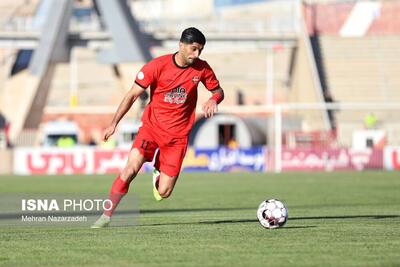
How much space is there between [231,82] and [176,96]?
5964 centimetres

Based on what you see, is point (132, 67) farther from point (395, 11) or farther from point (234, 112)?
point (395, 11)

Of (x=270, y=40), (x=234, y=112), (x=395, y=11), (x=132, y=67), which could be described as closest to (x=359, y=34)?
(x=395, y=11)

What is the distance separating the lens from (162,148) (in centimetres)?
1283

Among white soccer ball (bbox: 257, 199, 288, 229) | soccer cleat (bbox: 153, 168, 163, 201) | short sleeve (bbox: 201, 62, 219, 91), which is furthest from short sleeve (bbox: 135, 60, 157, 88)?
white soccer ball (bbox: 257, 199, 288, 229)

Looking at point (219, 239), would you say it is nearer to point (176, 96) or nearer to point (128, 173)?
point (128, 173)

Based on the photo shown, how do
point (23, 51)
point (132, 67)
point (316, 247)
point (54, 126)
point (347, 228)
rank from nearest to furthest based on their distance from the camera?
point (316, 247) → point (347, 228) → point (54, 126) → point (132, 67) → point (23, 51)

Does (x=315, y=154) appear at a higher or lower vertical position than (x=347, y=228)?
lower

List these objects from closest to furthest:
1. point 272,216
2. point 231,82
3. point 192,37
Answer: point 192,37
point 272,216
point 231,82

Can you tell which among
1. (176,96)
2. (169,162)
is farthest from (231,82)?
(176,96)

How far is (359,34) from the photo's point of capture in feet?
229

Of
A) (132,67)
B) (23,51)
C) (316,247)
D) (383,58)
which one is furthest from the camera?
(23,51)

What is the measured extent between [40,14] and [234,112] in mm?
16723

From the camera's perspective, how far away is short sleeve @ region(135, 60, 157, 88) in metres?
12.1

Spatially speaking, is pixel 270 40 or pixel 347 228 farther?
pixel 270 40
